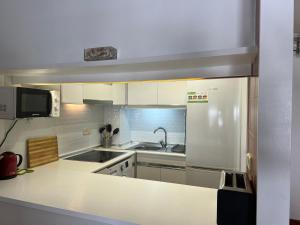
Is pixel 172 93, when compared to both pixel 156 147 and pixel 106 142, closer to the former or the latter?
pixel 156 147

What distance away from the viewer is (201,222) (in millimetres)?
1035

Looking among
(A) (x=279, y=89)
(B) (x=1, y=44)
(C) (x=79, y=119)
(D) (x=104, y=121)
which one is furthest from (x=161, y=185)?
(D) (x=104, y=121)

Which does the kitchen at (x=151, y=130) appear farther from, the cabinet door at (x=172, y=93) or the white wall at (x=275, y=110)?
the white wall at (x=275, y=110)

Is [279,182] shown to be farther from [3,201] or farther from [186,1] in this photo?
[3,201]

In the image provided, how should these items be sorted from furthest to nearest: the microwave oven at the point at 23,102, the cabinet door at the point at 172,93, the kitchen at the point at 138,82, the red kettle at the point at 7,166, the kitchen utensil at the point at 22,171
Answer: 1. the cabinet door at the point at 172,93
2. the kitchen utensil at the point at 22,171
3. the red kettle at the point at 7,166
4. the microwave oven at the point at 23,102
5. the kitchen at the point at 138,82

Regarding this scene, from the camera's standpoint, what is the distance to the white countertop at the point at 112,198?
1.10 m

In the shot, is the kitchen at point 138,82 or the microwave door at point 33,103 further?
the microwave door at point 33,103

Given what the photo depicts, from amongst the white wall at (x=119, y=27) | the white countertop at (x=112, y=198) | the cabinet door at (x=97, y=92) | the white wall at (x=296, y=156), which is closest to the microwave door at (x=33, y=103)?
the white wall at (x=119, y=27)

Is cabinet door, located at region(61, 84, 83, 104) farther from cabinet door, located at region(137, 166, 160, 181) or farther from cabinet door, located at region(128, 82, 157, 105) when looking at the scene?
cabinet door, located at region(137, 166, 160, 181)

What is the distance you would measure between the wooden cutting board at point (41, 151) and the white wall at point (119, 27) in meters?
0.92

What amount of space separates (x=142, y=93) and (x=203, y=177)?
138cm

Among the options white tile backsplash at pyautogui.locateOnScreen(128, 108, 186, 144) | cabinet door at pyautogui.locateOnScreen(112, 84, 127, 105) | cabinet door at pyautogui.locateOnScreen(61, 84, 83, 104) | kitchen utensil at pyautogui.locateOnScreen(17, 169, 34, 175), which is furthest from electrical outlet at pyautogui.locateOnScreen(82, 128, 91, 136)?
kitchen utensil at pyautogui.locateOnScreen(17, 169, 34, 175)

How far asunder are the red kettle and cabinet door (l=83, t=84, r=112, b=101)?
97 centimetres

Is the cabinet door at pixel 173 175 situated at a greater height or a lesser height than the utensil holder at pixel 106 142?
lesser
